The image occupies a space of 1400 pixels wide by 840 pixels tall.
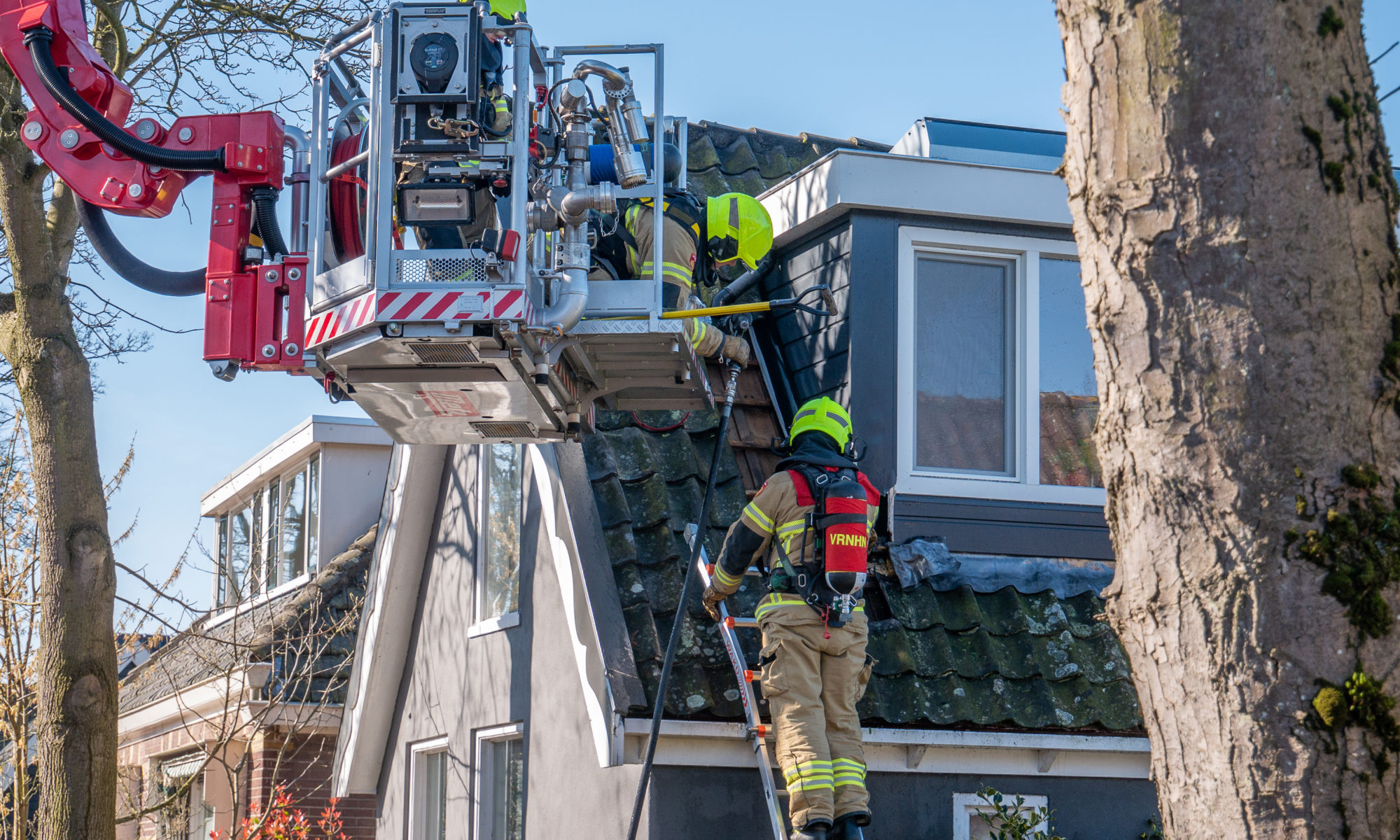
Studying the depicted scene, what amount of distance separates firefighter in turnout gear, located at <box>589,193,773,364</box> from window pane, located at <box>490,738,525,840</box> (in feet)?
12.0

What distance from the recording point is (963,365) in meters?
8.15

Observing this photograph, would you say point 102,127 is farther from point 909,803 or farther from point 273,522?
point 273,522

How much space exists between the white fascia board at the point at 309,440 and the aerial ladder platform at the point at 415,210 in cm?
816

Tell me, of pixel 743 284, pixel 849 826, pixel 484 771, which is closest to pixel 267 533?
pixel 484 771

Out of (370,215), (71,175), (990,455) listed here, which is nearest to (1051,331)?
(990,455)

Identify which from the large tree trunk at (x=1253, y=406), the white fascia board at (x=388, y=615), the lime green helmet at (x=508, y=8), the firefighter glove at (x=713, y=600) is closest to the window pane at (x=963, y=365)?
the firefighter glove at (x=713, y=600)

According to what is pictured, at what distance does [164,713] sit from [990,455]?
10044mm

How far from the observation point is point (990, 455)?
809cm

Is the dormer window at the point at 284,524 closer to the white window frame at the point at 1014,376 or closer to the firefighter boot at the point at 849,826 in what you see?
the white window frame at the point at 1014,376

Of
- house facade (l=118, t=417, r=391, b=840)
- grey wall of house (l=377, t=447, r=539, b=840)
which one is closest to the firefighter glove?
grey wall of house (l=377, t=447, r=539, b=840)

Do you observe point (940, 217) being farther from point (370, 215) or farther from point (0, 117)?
point (0, 117)

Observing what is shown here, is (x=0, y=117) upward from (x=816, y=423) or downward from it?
upward

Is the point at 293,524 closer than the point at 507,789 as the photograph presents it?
No

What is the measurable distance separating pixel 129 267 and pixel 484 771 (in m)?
4.62
